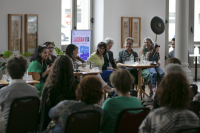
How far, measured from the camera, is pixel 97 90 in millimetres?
2312

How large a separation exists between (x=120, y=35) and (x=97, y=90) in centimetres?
616

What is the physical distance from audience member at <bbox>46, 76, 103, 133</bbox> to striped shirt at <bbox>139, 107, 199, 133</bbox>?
1.69 ft

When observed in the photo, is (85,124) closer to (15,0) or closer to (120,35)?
(15,0)

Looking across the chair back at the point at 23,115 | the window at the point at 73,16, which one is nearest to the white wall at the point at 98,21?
the window at the point at 73,16

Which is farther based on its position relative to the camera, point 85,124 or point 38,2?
point 38,2

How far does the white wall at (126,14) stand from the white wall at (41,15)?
1.52 meters

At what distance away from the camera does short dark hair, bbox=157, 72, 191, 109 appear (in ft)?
6.48

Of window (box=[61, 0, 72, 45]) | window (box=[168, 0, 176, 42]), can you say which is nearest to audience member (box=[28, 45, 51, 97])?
window (box=[61, 0, 72, 45])

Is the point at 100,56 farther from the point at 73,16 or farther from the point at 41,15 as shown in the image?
the point at 73,16

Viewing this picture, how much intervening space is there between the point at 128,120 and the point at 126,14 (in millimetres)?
6402

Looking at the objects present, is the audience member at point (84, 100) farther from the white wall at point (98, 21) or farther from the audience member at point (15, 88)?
the white wall at point (98, 21)

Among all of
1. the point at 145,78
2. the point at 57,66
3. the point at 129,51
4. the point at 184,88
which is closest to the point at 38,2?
the point at 129,51

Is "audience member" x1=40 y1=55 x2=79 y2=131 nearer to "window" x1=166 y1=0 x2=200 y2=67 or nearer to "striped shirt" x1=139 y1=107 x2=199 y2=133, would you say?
"striped shirt" x1=139 y1=107 x2=199 y2=133

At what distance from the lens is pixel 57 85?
3010 mm
